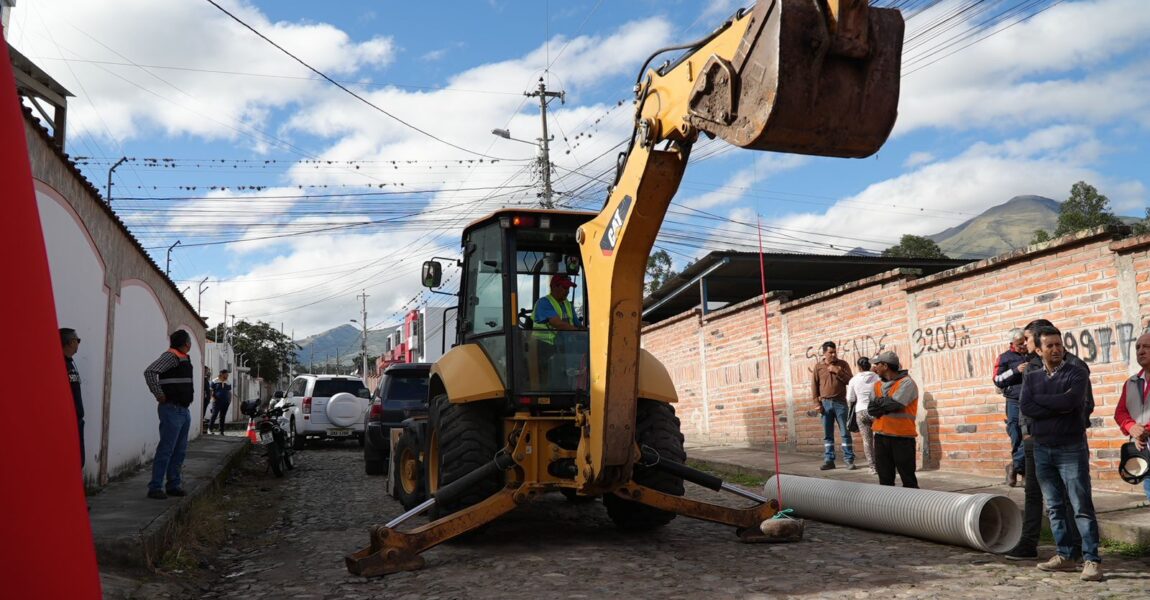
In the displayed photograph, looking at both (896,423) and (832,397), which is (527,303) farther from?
(832,397)

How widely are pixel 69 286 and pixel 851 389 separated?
28.8 ft

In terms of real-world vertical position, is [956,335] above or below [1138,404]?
above

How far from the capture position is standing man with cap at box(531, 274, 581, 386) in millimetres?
6926

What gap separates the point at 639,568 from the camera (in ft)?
19.0

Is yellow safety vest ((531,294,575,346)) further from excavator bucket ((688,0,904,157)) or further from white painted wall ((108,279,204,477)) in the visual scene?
white painted wall ((108,279,204,477))

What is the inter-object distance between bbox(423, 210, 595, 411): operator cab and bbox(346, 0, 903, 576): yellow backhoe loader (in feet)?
0.05

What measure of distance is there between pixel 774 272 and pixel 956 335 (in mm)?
6746

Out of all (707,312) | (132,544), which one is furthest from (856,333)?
(132,544)

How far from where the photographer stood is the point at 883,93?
4035 millimetres

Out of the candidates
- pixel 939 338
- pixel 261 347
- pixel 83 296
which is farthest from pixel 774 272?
pixel 261 347

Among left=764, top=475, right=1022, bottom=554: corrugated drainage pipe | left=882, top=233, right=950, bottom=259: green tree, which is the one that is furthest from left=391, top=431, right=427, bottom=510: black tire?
left=882, top=233, right=950, bottom=259: green tree

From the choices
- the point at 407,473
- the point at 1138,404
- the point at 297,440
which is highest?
the point at 1138,404

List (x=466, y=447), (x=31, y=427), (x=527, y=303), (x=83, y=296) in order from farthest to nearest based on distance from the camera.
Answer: (x=83, y=296), (x=527, y=303), (x=466, y=447), (x=31, y=427)

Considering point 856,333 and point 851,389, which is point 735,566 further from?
point 856,333
